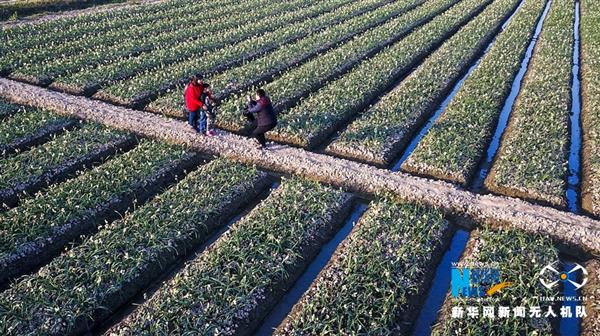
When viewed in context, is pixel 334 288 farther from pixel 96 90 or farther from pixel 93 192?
pixel 96 90

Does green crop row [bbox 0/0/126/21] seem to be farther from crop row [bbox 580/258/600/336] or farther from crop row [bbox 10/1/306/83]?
→ crop row [bbox 580/258/600/336]

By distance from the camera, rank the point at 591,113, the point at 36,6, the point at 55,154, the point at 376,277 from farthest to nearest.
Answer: the point at 36,6
the point at 591,113
the point at 55,154
the point at 376,277

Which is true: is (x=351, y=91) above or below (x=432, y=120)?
above

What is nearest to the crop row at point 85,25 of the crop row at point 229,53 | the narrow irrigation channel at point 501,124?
the crop row at point 229,53

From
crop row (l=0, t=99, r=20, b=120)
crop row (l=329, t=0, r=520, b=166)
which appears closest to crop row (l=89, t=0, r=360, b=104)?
crop row (l=0, t=99, r=20, b=120)

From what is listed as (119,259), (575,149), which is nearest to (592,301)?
(575,149)

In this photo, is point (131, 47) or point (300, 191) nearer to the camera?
point (300, 191)

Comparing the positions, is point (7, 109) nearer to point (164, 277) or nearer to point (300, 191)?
point (164, 277)

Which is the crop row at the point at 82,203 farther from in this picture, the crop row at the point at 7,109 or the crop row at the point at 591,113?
the crop row at the point at 591,113
